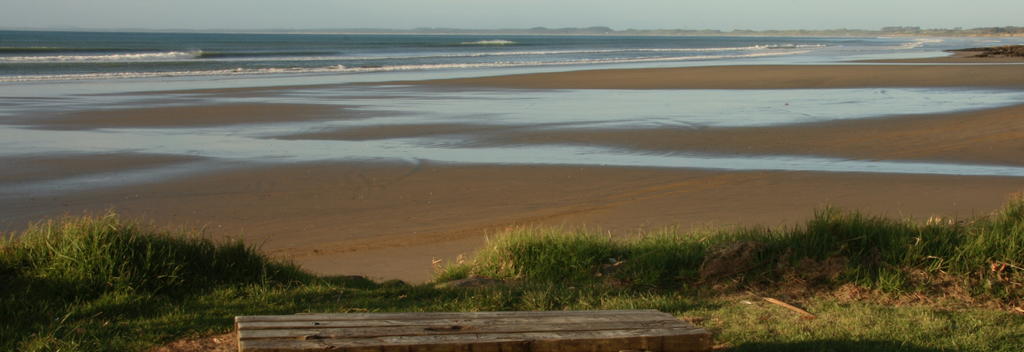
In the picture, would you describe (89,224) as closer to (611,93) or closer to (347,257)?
(347,257)

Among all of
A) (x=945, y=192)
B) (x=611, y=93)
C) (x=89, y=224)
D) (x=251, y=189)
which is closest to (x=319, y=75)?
(x=611, y=93)

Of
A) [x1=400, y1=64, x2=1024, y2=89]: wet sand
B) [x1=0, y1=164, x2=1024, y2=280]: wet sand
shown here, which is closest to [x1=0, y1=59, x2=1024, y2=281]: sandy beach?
[x1=0, y1=164, x2=1024, y2=280]: wet sand

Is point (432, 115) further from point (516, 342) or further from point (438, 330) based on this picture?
point (516, 342)

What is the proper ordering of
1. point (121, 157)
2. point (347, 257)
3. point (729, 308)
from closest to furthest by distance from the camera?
point (729, 308) < point (347, 257) < point (121, 157)

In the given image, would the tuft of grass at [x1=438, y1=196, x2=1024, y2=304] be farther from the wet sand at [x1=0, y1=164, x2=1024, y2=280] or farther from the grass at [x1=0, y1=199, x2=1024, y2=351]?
the wet sand at [x1=0, y1=164, x2=1024, y2=280]

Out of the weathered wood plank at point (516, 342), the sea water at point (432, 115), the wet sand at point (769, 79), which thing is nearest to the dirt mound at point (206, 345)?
the weathered wood plank at point (516, 342)

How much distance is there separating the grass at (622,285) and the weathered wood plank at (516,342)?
0.84 metres

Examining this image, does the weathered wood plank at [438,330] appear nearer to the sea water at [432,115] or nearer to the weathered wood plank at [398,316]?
the weathered wood plank at [398,316]

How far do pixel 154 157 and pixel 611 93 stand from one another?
15619 millimetres

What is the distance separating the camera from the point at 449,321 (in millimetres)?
4008

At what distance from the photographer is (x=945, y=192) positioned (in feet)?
Result: 34.6

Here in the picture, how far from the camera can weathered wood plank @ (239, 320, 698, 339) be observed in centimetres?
371

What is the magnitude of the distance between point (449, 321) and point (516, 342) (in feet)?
1.32

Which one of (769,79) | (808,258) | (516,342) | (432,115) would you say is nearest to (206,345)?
(516,342)
